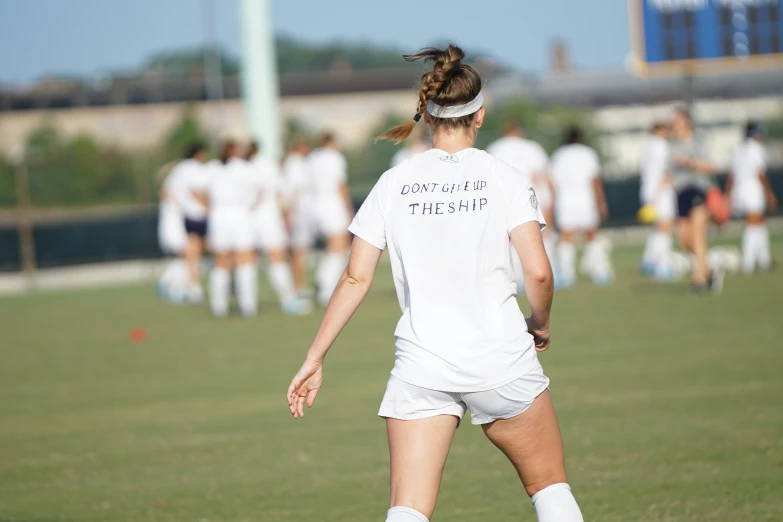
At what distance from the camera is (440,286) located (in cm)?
372

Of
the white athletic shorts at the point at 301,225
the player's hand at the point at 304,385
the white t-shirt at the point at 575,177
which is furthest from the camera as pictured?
the white athletic shorts at the point at 301,225

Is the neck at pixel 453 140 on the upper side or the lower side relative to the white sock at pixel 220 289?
upper

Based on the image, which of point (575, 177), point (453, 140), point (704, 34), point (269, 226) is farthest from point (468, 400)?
point (704, 34)

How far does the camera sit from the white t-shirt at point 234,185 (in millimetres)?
15184

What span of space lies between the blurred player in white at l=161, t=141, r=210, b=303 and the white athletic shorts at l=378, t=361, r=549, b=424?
41.2 feet

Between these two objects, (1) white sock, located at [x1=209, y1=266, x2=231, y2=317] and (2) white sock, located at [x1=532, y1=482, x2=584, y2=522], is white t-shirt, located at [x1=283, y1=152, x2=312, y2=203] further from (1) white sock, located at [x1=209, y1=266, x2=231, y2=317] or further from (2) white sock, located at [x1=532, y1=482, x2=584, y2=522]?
(2) white sock, located at [x1=532, y1=482, x2=584, y2=522]

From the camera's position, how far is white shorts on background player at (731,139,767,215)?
1702cm

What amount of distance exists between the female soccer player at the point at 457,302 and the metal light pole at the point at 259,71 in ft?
58.7

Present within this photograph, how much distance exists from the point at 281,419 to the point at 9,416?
238 cm

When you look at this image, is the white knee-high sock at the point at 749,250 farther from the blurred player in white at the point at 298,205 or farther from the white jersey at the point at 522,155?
the blurred player in white at the point at 298,205

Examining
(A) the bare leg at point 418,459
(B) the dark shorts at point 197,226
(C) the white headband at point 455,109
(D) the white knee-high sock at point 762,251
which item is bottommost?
(D) the white knee-high sock at point 762,251

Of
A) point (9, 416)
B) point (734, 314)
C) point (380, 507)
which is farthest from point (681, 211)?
point (380, 507)

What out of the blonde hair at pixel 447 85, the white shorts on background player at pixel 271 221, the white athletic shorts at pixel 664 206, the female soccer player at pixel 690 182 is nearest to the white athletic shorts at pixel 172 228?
the white shorts on background player at pixel 271 221

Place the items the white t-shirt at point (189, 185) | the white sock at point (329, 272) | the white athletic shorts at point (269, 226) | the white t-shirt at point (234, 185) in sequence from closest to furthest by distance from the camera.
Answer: the white t-shirt at point (234, 185)
the white sock at point (329, 272)
the white athletic shorts at point (269, 226)
the white t-shirt at point (189, 185)
